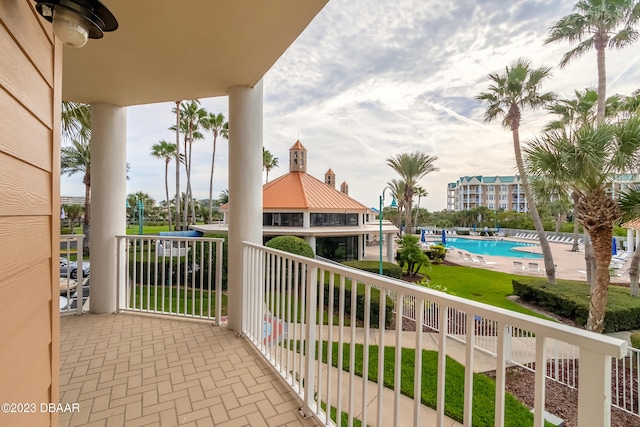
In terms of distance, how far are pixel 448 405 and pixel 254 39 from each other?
399 centimetres

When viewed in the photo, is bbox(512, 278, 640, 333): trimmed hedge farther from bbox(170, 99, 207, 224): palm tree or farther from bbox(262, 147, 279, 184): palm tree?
bbox(262, 147, 279, 184): palm tree

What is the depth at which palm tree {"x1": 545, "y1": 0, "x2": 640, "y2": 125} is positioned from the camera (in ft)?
28.7

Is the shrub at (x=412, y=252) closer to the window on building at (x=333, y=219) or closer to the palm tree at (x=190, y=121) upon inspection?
the window on building at (x=333, y=219)

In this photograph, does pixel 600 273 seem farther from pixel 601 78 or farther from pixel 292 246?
pixel 601 78

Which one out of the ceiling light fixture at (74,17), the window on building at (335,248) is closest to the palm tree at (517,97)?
the window on building at (335,248)

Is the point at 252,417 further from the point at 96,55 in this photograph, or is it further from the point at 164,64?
the point at 96,55

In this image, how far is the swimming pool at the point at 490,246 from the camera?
67.7 ft

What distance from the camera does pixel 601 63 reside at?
31.3ft

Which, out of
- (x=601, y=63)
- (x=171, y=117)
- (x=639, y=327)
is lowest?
(x=639, y=327)

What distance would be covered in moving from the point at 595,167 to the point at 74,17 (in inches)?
288

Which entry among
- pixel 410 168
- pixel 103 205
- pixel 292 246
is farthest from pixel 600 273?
pixel 410 168

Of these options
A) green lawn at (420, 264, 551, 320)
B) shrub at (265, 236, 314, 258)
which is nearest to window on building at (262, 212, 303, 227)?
shrub at (265, 236, 314, 258)

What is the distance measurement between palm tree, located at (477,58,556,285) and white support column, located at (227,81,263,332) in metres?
10.9

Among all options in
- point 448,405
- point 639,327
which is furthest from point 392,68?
point 448,405
